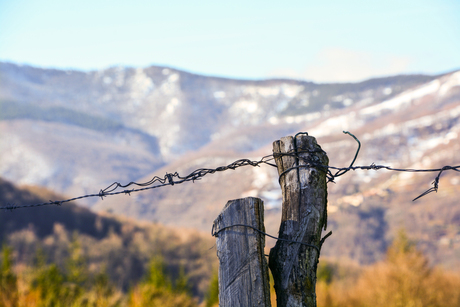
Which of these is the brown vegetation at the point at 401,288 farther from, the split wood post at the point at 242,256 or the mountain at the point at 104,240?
the split wood post at the point at 242,256

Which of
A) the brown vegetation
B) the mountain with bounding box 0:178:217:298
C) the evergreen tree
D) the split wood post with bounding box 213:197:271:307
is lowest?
the split wood post with bounding box 213:197:271:307

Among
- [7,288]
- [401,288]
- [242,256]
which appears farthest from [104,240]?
[242,256]

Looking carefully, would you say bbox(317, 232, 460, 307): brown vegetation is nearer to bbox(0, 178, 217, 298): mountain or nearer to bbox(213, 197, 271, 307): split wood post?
bbox(0, 178, 217, 298): mountain

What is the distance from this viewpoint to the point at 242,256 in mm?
3014

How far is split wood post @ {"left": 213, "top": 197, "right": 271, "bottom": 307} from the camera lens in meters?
2.97

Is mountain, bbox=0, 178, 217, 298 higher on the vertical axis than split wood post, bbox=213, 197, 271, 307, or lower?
higher

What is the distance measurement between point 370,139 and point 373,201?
41.6 m

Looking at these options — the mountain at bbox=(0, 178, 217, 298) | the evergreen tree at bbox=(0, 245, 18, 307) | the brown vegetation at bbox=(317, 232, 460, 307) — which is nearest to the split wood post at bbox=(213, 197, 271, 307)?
the evergreen tree at bbox=(0, 245, 18, 307)

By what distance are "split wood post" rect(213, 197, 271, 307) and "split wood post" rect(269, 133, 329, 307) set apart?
14 cm

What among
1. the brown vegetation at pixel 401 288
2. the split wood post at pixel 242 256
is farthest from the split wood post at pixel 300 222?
the brown vegetation at pixel 401 288

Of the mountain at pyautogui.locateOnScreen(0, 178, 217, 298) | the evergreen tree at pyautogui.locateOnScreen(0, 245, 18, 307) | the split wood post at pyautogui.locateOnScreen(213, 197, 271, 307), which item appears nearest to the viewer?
the split wood post at pyautogui.locateOnScreen(213, 197, 271, 307)

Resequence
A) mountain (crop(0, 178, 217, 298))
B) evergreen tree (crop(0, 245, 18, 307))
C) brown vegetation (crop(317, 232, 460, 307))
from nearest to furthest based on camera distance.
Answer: evergreen tree (crop(0, 245, 18, 307)) → brown vegetation (crop(317, 232, 460, 307)) → mountain (crop(0, 178, 217, 298))

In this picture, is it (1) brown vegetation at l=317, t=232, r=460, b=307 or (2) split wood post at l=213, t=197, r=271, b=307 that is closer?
(2) split wood post at l=213, t=197, r=271, b=307

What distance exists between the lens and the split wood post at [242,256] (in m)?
2.97
